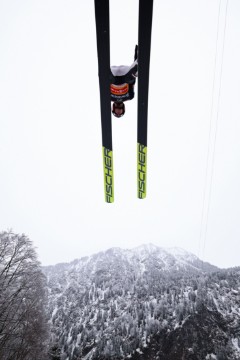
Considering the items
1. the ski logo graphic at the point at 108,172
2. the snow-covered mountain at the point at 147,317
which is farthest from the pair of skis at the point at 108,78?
the snow-covered mountain at the point at 147,317

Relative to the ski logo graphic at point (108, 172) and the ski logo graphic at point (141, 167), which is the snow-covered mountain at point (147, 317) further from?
the ski logo graphic at point (141, 167)

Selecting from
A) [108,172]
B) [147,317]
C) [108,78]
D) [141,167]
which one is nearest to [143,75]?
[108,78]

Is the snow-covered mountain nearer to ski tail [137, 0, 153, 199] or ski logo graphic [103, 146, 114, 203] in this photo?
ski logo graphic [103, 146, 114, 203]

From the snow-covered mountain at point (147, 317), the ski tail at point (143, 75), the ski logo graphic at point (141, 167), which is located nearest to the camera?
the ski tail at point (143, 75)

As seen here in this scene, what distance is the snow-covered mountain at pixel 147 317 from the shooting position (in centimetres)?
5359

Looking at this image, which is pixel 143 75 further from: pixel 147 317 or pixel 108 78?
pixel 147 317

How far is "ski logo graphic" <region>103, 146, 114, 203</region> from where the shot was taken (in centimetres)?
920

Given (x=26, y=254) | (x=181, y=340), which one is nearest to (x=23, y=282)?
(x=26, y=254)

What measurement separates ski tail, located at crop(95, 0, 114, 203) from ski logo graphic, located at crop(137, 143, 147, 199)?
42.5 inches

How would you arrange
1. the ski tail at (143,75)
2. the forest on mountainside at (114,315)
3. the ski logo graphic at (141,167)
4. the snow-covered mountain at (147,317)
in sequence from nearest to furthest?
the ski tail at (143,75)
the ski logo graphic at (141,167)
the forest on mountainside at (114,315)
the snow-covered mountain at (147,317)

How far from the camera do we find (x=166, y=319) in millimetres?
65562

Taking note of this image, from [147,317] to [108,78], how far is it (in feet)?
256

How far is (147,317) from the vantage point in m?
71.0

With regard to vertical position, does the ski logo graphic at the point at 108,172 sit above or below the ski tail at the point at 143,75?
below
